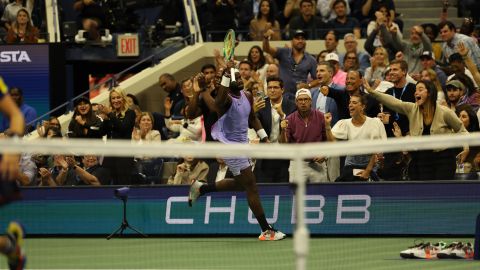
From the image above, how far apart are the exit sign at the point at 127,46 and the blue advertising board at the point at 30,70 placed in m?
1.51

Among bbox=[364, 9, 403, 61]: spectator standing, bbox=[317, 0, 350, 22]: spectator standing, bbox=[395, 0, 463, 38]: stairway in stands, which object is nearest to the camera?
bbox=[364, 9, 403, 61]: spectator standing

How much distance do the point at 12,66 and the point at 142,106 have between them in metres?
2.43

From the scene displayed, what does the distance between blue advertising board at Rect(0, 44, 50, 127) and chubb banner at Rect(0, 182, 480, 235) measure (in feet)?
18.0

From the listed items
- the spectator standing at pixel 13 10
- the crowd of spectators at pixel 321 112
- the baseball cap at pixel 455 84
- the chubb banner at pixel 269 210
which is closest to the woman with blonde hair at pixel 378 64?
the crowd of spectators at pixel 321 112

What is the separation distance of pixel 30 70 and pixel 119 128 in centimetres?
469

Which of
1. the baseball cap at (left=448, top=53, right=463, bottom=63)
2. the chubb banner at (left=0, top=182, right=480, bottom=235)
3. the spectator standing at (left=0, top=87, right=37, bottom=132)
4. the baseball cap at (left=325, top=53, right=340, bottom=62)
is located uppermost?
the baseball cap at (left=325, top=53, right=340, bottom=62)

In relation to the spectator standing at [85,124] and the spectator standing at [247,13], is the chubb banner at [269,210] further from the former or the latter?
the spectator standing at [247,13]

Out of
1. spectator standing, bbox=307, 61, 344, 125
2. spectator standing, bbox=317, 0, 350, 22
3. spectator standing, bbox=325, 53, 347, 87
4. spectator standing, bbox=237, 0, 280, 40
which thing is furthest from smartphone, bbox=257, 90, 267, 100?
spectator standing, bbox=237, 0, 280, 40

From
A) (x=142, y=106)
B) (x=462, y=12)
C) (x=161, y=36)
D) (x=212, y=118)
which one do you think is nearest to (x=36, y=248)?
(x=212, y=118)

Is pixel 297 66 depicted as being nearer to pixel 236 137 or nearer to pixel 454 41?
pixel 454 41

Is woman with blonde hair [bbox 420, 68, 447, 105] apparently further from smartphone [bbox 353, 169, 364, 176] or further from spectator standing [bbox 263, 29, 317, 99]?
smartphone [bbox 353, 169, 364, 176]

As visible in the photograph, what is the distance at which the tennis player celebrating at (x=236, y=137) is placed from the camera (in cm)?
1423

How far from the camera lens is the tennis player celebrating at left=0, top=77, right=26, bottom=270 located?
906 centimetres

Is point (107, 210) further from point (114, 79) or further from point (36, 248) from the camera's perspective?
point (114, 79)
